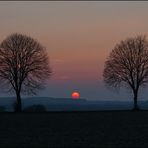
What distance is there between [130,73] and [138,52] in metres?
4.89

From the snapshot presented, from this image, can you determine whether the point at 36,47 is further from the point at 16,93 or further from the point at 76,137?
the point at 76,137

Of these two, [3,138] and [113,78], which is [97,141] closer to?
[3,138]

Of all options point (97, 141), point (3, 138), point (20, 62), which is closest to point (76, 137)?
point (97, 141)

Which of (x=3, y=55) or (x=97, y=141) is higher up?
(x=3, y=55)

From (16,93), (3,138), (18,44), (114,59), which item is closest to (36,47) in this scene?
(18,44)

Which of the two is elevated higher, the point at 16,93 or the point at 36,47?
the point at 36,47

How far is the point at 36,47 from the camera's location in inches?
3120

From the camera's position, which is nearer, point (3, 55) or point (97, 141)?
point (97, 141)

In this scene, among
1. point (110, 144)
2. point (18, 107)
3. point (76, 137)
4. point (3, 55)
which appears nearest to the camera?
point (110, 144)

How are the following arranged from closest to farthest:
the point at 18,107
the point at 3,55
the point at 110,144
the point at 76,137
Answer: the point at 110,144
the point at 76,137
the point at 18,107
the point at 3,55

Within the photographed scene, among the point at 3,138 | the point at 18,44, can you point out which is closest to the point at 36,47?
the point at 18,44

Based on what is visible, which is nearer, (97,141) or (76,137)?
(97,141)

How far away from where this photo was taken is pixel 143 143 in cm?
2528

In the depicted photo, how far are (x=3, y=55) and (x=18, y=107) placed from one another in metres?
9.68
